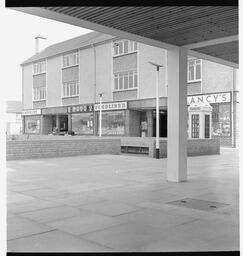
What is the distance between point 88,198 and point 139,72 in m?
27.0

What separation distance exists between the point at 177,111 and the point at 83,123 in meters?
30.6

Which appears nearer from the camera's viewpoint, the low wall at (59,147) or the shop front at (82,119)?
the low wall at (59,147)

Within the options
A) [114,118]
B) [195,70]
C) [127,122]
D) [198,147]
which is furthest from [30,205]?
[114,118]

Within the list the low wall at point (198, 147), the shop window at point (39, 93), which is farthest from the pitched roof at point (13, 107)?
the low wall at point (198, 147)

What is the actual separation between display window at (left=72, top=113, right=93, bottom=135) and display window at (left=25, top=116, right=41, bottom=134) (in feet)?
26.4

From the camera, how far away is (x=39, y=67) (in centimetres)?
4888

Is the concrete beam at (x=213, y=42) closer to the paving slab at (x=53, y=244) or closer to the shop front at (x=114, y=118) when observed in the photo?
the paving slab at (x=53, y=244)

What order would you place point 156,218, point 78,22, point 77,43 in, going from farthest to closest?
point 77,43 < point 78,22 < point 156,218

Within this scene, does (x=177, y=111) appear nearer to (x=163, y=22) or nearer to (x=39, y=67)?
(x=163, y=22)

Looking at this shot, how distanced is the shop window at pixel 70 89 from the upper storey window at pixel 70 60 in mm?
2101

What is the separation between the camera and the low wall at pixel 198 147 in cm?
1983

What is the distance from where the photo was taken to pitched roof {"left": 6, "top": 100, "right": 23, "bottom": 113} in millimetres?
64438

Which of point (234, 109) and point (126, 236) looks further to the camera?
point (234, 109)

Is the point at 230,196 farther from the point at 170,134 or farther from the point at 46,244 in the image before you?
the point at 46,244
